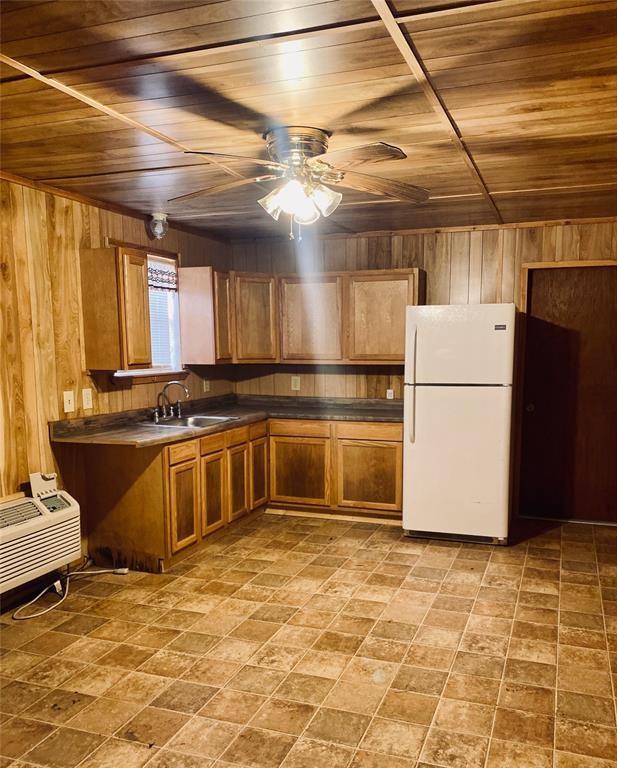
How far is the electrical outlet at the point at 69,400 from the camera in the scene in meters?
3.74

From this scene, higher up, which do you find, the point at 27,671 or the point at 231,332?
the point at 231,332

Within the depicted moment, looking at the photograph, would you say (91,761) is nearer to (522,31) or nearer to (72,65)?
(72,65)

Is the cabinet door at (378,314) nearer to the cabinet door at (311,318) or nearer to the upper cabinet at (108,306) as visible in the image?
the cabinet door at (311,318)

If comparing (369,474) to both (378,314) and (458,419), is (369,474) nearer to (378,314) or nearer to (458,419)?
(458,419)

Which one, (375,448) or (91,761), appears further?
(375,448)

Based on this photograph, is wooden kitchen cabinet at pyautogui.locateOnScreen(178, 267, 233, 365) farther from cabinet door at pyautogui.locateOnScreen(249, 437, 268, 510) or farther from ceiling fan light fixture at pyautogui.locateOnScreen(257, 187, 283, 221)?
ceiling fan light fixture at pyautogui.locateOnScreen(257, 187, 283, 221)

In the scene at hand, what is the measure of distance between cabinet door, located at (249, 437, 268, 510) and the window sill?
2.63 feet

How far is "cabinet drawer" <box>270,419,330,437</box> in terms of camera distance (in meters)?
4.86

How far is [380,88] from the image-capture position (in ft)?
7.16

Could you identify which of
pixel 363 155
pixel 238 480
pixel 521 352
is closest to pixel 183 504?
pixel 238 480

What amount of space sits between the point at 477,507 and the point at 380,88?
297cm

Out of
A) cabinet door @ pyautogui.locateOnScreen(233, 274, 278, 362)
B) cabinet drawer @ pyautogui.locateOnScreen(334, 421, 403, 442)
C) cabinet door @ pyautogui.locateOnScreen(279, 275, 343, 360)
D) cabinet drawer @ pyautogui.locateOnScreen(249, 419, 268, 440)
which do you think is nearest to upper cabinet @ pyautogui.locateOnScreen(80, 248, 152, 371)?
cabinet drawer @ pyautogui.locateOnScreen(249, 419, 268, 440)

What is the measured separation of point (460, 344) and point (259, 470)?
6.15ft

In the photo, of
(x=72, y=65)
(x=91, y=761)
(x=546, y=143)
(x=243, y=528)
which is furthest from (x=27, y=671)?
(x=546, y=143)
